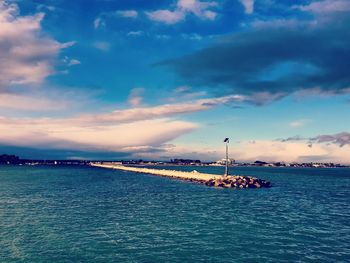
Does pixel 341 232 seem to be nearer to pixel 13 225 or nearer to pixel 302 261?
pixel 302 261

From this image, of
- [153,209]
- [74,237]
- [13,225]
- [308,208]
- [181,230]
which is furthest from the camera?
[308,208]

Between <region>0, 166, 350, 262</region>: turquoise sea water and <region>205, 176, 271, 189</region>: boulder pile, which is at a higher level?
<region>205, 176, 271, 189</region>: boulder pile

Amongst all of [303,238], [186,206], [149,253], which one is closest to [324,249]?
[303,238]

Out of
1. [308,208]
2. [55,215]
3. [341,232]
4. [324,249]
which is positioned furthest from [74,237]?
[308,208]

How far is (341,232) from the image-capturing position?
117 ft

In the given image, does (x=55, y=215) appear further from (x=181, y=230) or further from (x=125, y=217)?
(x=181, y=230)

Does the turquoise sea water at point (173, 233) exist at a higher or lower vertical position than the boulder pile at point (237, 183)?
lower

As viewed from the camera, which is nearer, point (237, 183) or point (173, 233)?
point (173, 233)

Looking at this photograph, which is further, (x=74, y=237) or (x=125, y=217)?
(x=125, y=217)

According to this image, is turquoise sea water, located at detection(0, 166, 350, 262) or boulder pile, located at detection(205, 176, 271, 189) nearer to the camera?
turquoise sea water, located at detection(0, 166, 350, 262)

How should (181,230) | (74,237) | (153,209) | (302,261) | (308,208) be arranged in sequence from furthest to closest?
1. (308,208)
2. (153,209)
3. (181,230)
4. (74,237)
5. (302,261)

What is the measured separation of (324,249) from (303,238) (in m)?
3.65

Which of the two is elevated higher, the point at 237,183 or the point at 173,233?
the point at 237,183

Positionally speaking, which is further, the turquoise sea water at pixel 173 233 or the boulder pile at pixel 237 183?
the boulder pile at pixel 237 183
